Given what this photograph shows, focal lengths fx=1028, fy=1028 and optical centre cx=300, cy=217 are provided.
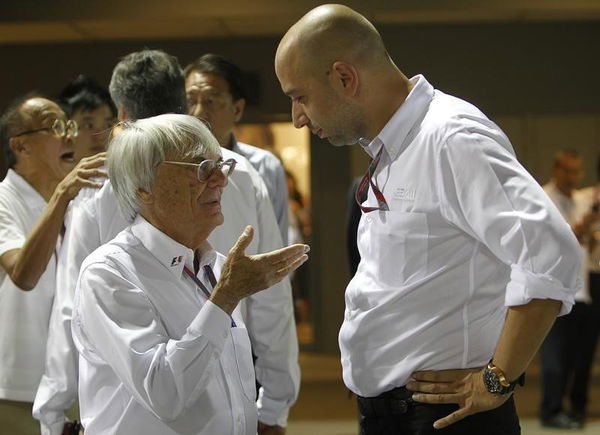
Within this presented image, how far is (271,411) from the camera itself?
3025 millimetres

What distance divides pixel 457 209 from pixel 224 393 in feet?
2.03

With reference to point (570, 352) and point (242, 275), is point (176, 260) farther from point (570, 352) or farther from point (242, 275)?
point (570, 352)

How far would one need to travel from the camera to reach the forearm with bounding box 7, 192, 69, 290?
3.03 meters

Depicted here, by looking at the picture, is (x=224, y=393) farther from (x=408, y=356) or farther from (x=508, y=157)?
(x=508, y=157)

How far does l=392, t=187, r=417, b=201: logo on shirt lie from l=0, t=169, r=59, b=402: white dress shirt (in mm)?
1554

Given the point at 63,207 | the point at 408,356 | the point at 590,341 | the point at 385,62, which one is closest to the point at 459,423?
the point at 408,356

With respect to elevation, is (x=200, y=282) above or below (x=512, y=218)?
below

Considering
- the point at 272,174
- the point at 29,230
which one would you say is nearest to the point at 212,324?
the point at 29,230

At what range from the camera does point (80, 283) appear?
6.86ft

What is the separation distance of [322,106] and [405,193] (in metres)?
0.28

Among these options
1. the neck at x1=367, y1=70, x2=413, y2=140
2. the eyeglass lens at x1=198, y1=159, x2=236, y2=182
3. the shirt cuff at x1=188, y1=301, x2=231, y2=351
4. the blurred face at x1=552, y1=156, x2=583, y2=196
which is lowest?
the blurred face at x1=552, y1=156, x2=583, y2=196

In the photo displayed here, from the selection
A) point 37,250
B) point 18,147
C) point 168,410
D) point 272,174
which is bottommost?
point 272,174

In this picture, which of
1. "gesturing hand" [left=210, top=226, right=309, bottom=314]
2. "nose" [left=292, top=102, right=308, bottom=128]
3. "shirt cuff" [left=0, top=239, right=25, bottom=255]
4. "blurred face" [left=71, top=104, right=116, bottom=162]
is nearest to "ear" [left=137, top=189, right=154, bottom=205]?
"gesturing hand" [left=210, top=226, right=309, bottom=314]

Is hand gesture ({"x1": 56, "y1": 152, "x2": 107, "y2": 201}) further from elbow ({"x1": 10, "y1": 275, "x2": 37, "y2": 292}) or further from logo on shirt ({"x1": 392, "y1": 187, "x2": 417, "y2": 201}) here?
logo on shirt ({"x1": 392, "y1": 187, "x2": 417, "y2": 201})
